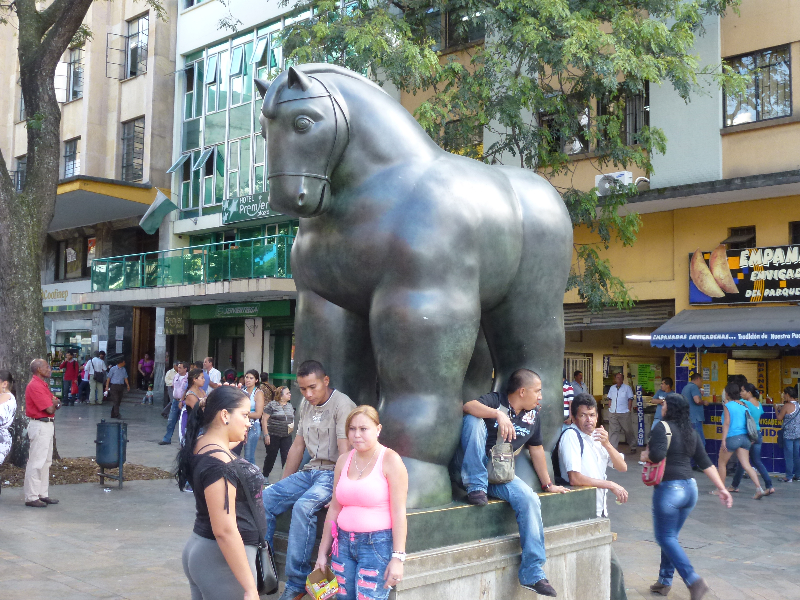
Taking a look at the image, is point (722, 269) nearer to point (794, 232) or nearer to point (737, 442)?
point (794, 232)

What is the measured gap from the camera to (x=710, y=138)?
14.4 metres

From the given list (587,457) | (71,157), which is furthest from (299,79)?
(71,157)

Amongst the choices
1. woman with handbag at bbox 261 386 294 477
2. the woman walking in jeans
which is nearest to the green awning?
woman with handbag at bbox 261 386 294 477

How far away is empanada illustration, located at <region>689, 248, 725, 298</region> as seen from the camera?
14.4 meters

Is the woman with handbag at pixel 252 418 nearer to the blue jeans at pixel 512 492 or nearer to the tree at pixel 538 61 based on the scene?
the tree at pixel 538 61

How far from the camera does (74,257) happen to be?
29.7 m

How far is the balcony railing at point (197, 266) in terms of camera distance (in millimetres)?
19453

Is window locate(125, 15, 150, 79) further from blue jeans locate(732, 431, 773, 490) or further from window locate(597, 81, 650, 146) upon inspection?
blue jeans locate(732, 431, 773, 490)

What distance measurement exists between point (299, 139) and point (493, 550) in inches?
85.9

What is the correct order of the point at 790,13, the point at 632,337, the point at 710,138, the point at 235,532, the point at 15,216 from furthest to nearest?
the point at 632,337 < the point at 710,138 < the point at 790,13 < the point at 15,216 < the point at 235,532

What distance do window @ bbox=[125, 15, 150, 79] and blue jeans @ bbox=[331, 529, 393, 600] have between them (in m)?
25.3

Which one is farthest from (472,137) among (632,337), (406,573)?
(406,573)

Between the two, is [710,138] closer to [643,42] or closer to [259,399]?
[643,42]

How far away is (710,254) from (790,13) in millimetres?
4131
